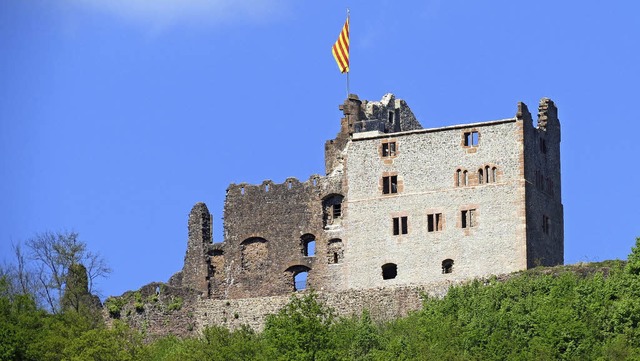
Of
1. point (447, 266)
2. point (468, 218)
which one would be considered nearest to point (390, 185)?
point (468, 218)

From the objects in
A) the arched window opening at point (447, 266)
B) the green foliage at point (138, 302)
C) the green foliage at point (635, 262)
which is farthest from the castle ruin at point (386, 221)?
the green foliage at point (635, 262)

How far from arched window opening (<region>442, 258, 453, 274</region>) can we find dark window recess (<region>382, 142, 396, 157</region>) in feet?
19.2

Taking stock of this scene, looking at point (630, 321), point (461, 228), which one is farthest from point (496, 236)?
point (630, 321)

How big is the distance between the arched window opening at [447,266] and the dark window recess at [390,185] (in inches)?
171

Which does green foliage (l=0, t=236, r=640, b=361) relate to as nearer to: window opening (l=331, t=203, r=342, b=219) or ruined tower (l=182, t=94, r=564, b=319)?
ruined tower (l=182, t=94, r=564, b=319)

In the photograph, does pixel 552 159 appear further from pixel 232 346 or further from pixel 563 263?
pixel 232 346

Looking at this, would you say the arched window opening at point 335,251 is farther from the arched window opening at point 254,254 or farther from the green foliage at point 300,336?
the green foliage at point 300,336

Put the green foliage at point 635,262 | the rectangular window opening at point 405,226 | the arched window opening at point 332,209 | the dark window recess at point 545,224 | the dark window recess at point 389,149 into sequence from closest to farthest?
the green foliage at point 635,262, the rectangular window opening at point 405,226, the dark window recess at point 545,224, the dark window recess at point 389,149, the arched window opening at point 332,209

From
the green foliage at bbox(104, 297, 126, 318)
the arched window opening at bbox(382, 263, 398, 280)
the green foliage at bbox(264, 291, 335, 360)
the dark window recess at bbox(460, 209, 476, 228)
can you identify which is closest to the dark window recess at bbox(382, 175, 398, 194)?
the arched window opening at bbox(382, 263, 398, 280)

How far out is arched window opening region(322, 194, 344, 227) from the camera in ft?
377

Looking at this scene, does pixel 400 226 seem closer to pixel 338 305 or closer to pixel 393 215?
pixel 393 215

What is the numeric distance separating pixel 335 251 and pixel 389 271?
3214 mm

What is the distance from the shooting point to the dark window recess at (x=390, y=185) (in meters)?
113

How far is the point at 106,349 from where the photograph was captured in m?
104
